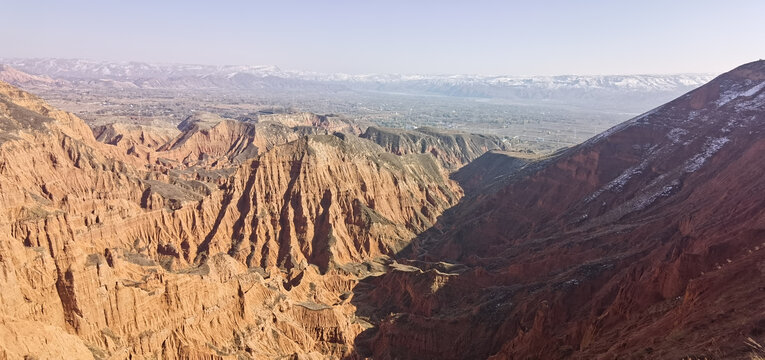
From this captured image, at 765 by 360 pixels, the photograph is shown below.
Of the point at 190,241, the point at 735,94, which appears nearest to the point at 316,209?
the point at 190,241

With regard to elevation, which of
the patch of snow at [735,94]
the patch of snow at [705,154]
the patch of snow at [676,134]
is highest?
the patch of snow at [735,94]

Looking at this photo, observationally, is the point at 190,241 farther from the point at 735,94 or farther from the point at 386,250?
the point at 735,94

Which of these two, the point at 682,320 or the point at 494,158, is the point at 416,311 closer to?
the point at 682,320

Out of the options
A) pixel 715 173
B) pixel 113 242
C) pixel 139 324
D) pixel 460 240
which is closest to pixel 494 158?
pixel 460 240

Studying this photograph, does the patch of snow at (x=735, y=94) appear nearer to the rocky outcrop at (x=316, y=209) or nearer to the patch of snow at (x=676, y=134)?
the patch of snow at (x=676, y=134)

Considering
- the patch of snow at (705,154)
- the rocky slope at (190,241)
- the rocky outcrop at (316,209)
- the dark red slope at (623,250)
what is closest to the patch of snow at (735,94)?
the dark red slope at (623,250)

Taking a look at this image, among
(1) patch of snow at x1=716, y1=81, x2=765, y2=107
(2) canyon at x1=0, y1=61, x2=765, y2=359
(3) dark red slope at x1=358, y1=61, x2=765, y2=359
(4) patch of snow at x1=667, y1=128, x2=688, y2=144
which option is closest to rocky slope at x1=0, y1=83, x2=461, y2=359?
(2) canyon at x1=0, y1=61, x2=765, y2=359
